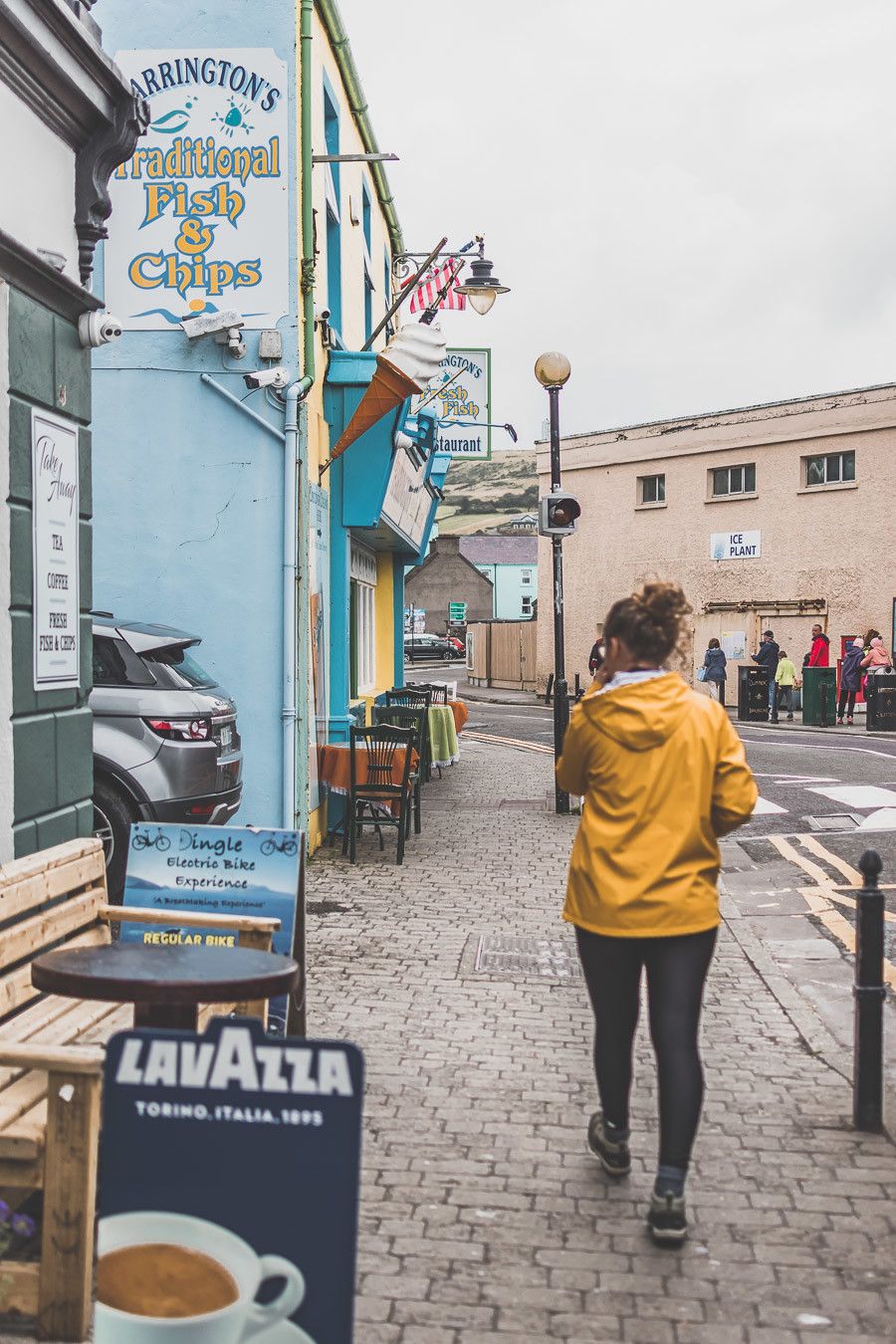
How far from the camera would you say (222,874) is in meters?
5.16

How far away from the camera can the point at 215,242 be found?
33.3 feet

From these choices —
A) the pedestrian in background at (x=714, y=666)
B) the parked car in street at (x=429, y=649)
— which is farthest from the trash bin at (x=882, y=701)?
the parked car in street at (x=429, y=649)

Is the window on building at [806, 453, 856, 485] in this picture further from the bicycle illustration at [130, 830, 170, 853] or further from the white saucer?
the white saucer

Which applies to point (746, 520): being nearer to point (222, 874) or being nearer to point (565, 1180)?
point (222, 874)

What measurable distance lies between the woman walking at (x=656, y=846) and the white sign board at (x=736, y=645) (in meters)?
29.8

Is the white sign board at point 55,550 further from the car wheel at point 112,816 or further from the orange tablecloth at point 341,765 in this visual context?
the orange tablecloth at point 341,765

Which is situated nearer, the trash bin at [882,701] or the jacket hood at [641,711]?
the jacket hood at [641,711]

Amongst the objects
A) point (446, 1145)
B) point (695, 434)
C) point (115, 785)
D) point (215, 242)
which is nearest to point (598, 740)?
point (446, 1145)

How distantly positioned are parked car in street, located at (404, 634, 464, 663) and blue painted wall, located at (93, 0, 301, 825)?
55.8 meters

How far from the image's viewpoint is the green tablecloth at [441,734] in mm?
16281

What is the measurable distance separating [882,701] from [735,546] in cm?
1041

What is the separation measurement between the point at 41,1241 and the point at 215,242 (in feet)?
27.3

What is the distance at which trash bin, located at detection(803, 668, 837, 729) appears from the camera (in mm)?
25203

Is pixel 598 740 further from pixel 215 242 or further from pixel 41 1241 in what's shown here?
pixel 215 242
